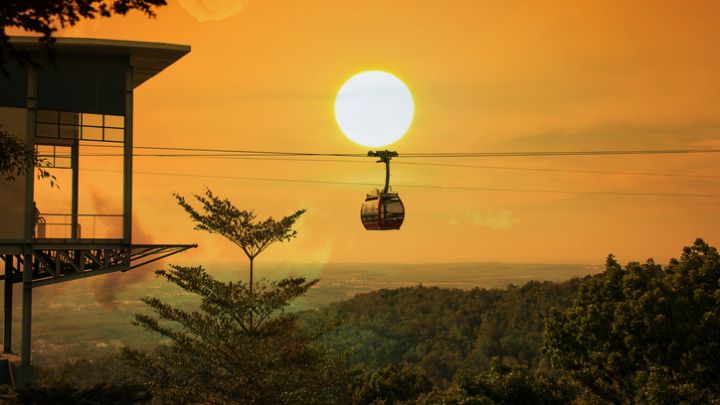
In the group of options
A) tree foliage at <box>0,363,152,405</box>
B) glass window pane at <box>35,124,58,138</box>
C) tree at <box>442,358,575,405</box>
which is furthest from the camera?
tree at <box>442,358,575,405</box>

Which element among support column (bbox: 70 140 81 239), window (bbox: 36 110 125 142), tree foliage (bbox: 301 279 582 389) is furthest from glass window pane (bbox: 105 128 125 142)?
tree foliage (bbox: 301 279 582 389)

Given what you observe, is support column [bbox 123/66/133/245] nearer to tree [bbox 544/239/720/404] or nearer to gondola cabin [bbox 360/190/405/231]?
gondola cabin [bbox 360/190/405/231]

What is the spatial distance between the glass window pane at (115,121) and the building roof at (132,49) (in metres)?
1.92

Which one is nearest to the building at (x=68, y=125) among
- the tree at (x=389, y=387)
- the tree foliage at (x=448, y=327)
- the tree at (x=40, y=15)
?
the tree at (x=40, y=15)

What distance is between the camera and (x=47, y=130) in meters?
18.6

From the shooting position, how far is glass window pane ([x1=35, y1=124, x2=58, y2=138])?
18234 mm

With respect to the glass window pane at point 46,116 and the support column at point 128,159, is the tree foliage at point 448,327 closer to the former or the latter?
the support column at point 128,159

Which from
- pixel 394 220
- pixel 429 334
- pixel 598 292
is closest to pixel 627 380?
pixel 598 292

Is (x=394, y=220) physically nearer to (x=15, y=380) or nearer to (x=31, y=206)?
(x=31, y=206)

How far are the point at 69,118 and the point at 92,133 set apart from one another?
80 cm

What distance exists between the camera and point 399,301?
444 ft

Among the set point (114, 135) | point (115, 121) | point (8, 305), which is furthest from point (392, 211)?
point (8, 305)

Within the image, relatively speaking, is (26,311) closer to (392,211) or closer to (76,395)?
(76,395)

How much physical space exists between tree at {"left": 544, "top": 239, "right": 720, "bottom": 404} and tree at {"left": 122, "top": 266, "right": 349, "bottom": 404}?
11.2 metres
